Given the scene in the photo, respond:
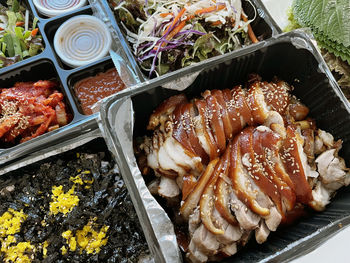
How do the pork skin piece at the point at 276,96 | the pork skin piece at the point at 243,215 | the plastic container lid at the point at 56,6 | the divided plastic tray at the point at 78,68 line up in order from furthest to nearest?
the plastic container lid at the point at 56,6 → the divided plastic tray at the point at 78,68 → the pork skin piece at the point at 276,96 → the pork skin piece at the point at 243,215

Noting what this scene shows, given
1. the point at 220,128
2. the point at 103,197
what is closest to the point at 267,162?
the point at 220,128

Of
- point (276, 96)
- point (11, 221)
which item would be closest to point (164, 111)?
point (276, 96)

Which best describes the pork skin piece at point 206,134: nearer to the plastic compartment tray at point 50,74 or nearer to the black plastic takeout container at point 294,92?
the black plastic takeout container at point 294,92

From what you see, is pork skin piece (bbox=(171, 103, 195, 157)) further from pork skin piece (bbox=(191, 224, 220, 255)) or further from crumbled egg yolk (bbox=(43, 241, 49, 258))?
crumbled egg yolk (bbox=(43, 241, 49, 258))

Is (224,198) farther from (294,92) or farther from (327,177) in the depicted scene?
(294,92)

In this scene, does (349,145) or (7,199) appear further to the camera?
(7,199)

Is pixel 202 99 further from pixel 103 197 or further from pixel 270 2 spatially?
pixel 270 2

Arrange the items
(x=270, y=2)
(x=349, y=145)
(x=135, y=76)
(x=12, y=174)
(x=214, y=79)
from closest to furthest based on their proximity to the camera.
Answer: (x=349, y=145) → (x=214, y=79) → (x=12, y=174) → (x=135, y=76) → (x=270, y=2)

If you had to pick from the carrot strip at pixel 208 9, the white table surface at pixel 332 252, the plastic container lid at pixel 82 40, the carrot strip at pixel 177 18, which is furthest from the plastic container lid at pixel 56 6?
the white table surface at pixel 332 252
